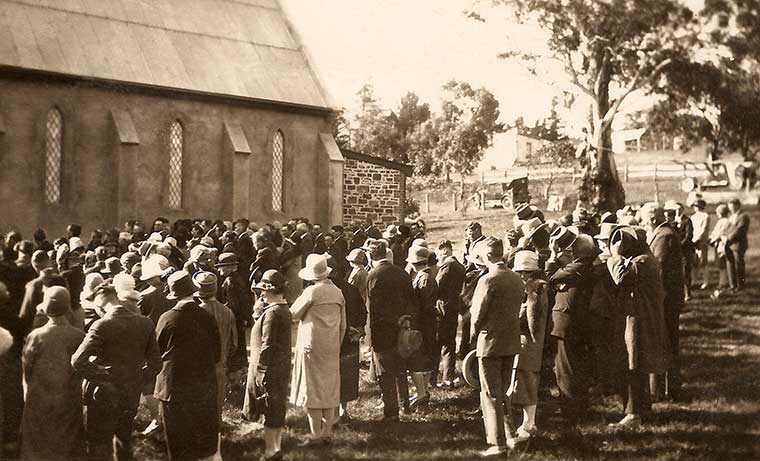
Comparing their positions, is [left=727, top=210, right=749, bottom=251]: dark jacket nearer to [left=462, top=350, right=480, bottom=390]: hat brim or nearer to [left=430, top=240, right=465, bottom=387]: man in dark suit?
[left=430, top=240, right=465, bottom=387]: man in dark suit

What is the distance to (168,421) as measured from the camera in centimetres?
700

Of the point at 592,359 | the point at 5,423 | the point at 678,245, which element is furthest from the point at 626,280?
the point at 5,423

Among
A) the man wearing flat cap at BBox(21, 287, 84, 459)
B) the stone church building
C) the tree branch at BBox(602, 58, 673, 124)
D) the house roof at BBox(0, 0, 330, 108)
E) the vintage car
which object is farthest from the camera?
the house roof at BBox(0, 0, 330, 108)

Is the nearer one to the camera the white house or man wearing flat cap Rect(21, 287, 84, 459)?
man wearing flat cap Rect(21, 287, 84, 459)

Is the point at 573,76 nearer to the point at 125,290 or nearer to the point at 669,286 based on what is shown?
the point at 669,286

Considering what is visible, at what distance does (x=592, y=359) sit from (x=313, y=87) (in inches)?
726

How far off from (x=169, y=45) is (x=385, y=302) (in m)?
15.8

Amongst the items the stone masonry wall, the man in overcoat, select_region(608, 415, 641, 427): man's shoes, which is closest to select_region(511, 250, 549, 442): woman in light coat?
the man in overcoat

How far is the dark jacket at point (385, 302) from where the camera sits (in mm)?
9109

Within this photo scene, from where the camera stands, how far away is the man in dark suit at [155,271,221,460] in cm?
695

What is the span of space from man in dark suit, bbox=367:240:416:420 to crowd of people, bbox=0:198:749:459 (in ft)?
0.06

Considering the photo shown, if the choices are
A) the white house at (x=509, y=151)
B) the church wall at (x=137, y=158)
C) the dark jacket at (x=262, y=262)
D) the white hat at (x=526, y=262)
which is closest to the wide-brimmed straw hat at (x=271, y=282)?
the white hat at (x=526, y=262)

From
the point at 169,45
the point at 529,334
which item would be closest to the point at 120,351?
the point at 529,334

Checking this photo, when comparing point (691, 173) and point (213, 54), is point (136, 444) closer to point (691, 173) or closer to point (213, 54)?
point (691, 173)
